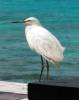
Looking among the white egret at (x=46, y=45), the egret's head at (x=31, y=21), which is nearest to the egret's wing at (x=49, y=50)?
the white egret at (x=46, y=45)

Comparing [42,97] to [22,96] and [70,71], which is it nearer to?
[22,96]

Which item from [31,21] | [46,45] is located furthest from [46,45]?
[31,21]

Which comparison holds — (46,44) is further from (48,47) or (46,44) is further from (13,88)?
(13,88)

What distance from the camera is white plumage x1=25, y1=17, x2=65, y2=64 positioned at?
6.70 metres

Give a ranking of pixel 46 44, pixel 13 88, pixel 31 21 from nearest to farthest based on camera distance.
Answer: pixel 46 44
pixel 13 88
pixel 31 21

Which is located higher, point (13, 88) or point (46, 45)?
point (46, 45)

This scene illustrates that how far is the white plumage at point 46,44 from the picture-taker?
6.70 meters

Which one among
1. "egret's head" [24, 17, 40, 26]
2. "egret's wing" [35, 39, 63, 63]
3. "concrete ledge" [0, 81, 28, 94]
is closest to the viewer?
"egret's wing" [35, 39, 63, 63]

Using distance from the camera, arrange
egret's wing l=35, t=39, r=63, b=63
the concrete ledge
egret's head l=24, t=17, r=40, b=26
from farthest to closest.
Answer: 1. egret's head l=24, t=17, r=40, b=26
2. the concrete ledge
3. egret's wing l=35, t=39, r=63, b=63

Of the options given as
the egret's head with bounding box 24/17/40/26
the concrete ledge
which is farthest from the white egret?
the concrete ledge

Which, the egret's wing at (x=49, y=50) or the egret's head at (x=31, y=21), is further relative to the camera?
the egret's head at (x=31, y=21)

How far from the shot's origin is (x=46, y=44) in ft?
22.3

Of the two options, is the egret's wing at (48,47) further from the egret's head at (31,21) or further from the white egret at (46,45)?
the egret's head at (31,21)

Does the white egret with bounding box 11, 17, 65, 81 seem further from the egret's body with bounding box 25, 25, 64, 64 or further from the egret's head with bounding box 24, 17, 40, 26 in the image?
the egret's head with bounding box 24, 17, 40, 26
